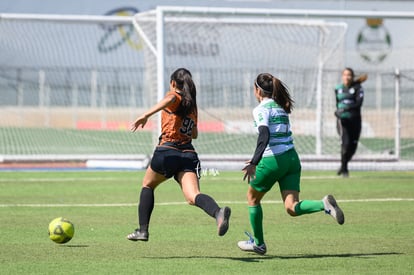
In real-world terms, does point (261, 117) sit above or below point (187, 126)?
above

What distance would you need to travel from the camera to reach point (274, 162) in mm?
10656

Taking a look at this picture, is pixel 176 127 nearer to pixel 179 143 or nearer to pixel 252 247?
pixel 179 143

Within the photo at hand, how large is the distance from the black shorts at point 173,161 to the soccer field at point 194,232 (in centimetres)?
88

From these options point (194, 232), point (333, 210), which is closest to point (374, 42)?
point (194, 232)

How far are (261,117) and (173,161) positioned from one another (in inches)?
42.7

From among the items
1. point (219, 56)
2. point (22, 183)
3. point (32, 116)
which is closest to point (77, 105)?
point (32, 116)

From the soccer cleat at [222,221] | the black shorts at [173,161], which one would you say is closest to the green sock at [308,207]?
the soccer cleat at [222,221]

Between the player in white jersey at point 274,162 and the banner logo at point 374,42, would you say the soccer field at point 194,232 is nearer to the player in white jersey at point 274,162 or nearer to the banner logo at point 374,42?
the player in white jersey at point 274,162

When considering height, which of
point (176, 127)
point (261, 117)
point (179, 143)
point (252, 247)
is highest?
point (261, 117)

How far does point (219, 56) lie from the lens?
90.3ft

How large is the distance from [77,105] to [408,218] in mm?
22340

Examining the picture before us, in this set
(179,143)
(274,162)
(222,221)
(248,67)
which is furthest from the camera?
(248,67)

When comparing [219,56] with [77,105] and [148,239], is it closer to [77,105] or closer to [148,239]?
[77,105]

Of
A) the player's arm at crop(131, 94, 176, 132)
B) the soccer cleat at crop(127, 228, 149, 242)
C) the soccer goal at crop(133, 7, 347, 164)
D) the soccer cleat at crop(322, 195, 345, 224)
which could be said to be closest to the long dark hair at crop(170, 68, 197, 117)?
the player's arm at crop(131, 94, 176, 132)
